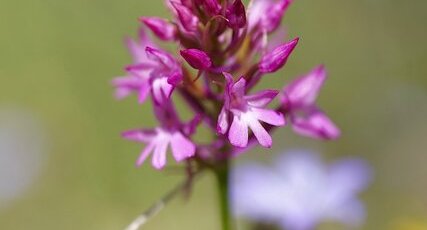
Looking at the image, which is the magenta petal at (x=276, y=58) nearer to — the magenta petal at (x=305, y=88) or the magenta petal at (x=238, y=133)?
the magenta petal at (x=238, y=133)

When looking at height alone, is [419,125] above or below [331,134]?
below

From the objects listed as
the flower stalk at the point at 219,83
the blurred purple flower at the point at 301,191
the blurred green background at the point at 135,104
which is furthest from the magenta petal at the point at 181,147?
the blurred green background at the point at 135,104

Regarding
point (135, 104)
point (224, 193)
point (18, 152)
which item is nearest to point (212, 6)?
point (224, 193)

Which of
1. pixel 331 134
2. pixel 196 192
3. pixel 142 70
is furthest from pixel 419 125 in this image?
pixel 142 70

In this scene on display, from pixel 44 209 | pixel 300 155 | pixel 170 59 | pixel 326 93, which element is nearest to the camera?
pixel 170 59

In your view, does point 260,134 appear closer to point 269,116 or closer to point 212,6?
point 269,116

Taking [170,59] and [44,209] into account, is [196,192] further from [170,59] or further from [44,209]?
[170,59]

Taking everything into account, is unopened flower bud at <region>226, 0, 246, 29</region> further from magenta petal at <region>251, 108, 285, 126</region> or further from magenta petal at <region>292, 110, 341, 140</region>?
magenta petal at <region>292, 110, 341, 140</region>
